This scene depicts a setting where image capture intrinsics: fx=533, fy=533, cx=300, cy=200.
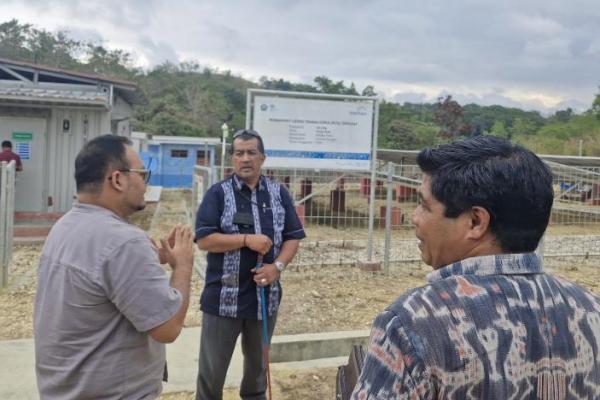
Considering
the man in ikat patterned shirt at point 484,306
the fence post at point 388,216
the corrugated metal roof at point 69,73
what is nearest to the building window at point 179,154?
the corrugated metal roof at point 69,73

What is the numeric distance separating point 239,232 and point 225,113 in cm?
5142

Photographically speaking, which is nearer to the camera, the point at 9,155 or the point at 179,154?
the point at 9,155

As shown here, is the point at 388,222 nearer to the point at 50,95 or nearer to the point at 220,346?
the point at 220,346

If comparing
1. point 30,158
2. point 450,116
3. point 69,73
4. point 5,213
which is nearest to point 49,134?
point 30,158

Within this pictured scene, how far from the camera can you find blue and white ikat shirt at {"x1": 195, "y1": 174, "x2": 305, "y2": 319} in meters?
3.11

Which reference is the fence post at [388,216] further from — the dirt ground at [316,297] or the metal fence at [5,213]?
the metal fence at [5,213]

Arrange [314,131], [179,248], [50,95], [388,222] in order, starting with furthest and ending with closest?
[50,95] → [388,222] → [314,131] → [179,248]

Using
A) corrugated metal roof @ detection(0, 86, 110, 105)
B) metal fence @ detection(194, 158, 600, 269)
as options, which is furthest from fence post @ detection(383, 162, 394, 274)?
corrugated metal roof @ detection(0, 86, 110, 105)

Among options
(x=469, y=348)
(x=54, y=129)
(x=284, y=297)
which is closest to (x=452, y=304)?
(x=469, y=348)

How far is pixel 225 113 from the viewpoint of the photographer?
53.3 m

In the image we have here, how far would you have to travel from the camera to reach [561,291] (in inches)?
45.6

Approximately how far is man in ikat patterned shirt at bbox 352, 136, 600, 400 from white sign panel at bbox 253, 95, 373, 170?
5.62 m

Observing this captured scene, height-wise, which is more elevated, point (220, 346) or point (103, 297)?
point (103, 297)

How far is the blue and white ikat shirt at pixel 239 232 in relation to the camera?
311 centimetres
